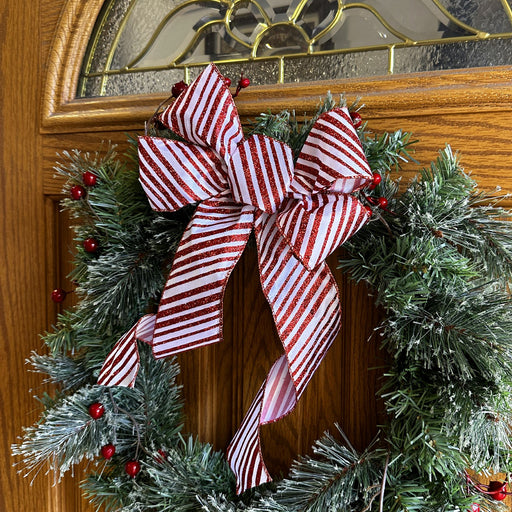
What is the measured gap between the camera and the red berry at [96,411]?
1.85ft

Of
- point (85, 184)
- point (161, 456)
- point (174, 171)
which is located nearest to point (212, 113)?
point (174, 171)

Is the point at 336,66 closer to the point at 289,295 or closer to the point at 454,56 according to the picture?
the point at 454,56

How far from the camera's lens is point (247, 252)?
0.63 metres

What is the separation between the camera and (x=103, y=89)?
0.73m

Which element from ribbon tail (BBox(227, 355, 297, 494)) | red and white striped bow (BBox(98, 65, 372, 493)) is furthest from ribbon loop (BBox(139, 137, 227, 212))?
ribbon tail (BBox(227, 355, 297, 494))

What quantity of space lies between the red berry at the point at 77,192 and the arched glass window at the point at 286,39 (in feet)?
0.69

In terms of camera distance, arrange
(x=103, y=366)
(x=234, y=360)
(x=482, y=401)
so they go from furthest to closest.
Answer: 1. (x=234, y=360)
2. (x=103, y=366)
3. (x=482, y=401)

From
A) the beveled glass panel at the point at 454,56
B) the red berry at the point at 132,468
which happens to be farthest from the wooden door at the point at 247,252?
the red berry at the point at 132,468

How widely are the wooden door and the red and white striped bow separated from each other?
0.10 meters

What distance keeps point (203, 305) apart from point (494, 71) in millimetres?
406

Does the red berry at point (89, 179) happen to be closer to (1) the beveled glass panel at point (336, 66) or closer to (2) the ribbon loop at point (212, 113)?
(2) the ribbon loop at point (212, 113)

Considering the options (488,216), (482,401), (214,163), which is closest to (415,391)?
(482,401)

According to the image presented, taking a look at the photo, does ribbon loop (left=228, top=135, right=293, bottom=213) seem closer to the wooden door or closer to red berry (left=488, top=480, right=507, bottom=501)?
the wooden door

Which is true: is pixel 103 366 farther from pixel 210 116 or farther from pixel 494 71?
pixel 494 71
